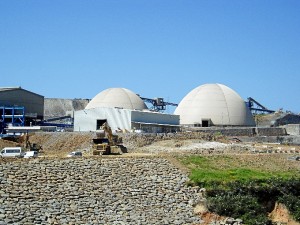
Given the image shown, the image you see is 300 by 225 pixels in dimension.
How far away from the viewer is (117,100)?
2591 inches

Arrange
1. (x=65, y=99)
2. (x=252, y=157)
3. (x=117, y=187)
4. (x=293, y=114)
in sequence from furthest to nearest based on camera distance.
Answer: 1. (x=65, y=99)
2. (x=293, y=114)
3. (x=252, y=157)
4. (x=117, y=187)

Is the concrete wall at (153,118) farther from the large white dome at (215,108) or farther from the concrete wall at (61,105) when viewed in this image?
the concrete wall at (61,105)

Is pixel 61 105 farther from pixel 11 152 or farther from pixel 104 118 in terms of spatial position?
pixel 11 152

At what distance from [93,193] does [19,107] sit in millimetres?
42592

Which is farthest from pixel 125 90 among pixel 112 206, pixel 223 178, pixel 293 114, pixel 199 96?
pixel 112 206

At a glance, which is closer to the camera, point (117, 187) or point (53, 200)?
point (53, 200)

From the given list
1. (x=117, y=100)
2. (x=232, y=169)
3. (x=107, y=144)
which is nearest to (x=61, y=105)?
(x=117, y=100)

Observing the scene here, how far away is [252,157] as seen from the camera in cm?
3438

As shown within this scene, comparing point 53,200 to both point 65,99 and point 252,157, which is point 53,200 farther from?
point 65,99

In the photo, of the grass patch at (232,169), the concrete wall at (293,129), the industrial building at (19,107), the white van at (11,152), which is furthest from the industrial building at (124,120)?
the white van at (11,152)

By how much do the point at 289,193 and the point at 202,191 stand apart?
4.88 meters

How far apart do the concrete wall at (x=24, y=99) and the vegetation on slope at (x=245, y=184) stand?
3918 centimetres

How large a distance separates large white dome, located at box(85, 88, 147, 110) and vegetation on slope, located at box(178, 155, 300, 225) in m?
33.1

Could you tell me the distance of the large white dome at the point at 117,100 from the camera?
65.6 m
